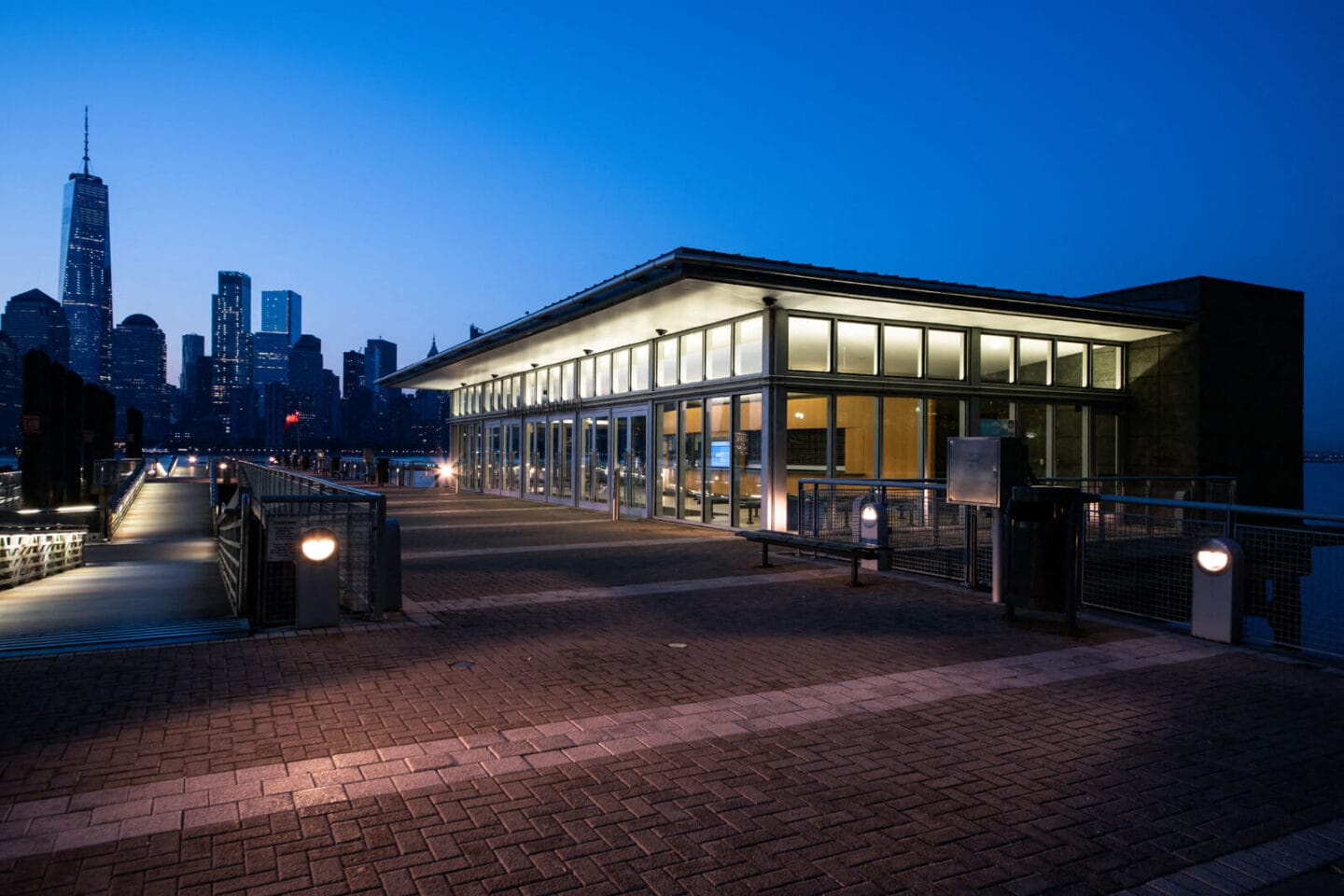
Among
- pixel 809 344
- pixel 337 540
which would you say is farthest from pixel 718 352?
pixel 337 540

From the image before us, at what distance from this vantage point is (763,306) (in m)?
16.0

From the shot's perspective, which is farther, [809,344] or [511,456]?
[511,456]

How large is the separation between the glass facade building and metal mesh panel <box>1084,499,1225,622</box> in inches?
263

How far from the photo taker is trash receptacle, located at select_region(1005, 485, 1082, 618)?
7828 millimetres

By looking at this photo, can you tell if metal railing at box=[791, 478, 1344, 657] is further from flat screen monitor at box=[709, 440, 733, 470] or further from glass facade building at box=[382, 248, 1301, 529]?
flat screen monitor at box=[709, 440, 733, 470]

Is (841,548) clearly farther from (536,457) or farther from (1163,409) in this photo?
(536,457)

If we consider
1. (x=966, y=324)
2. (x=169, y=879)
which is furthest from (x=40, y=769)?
(x=966, y=324)

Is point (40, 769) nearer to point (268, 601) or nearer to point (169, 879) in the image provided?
point (169, 879)

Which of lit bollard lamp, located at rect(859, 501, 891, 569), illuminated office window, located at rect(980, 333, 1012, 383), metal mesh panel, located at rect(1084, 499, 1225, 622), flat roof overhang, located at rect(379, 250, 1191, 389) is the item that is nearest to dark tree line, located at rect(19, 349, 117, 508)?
flat roof overhang, located at rect(379, 250, 1191, 389)

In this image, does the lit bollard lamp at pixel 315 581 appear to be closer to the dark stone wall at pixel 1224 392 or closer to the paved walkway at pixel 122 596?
the paved walkway at pixel 122 596

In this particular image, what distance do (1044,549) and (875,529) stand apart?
374 centimetres

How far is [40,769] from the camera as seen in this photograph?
4293 millimetres

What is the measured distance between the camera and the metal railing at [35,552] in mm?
11744

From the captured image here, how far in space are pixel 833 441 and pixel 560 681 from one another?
1155 cm
